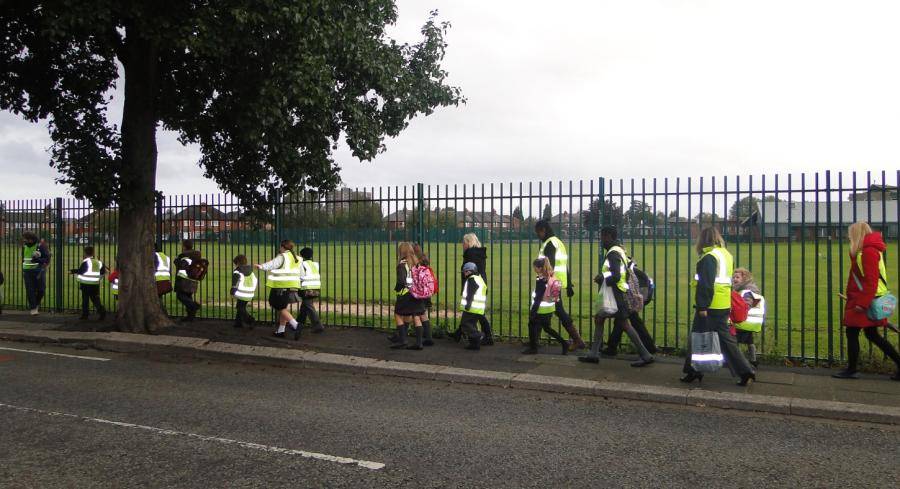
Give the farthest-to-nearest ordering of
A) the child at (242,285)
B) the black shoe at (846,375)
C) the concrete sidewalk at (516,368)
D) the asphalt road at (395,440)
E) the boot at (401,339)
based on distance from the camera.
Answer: the child at (242,285)
the boot at (401,339)
the black shoe at (846,375)
the concrete sidewalk at (516,368)
the asphalt road at (395,440)

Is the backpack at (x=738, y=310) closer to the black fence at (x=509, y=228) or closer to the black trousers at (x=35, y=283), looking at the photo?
the black fence at (x=509, y=228)

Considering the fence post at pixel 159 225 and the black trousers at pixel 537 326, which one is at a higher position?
the fence post at pixel 159 225

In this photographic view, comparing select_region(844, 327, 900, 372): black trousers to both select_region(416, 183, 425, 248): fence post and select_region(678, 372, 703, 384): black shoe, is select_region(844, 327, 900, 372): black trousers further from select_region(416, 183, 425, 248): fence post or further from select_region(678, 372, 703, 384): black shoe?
select_region(416, 183, 425, 248): fence post

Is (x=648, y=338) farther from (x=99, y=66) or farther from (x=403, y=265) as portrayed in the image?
(x=99, y=66)

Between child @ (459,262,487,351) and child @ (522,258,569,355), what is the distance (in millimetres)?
727

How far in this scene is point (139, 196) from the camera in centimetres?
1044

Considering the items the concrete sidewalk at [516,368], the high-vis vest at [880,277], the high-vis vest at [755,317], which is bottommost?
the concrete sidewalk at [516,368]

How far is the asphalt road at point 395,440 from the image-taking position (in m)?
4.34

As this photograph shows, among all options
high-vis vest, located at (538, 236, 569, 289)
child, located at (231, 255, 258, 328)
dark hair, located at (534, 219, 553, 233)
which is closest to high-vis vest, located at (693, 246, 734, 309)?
high-vis vest, located at (538, 236, 569, 289)

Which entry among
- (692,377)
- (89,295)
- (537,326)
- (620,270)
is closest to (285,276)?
(537,326)

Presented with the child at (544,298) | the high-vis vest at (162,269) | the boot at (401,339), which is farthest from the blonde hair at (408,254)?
the high-vis vest at (162,269)

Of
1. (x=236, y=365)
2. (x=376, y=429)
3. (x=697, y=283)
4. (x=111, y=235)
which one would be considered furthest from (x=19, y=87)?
(x=697, y=283)

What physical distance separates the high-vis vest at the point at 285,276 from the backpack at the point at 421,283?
87.0 inches

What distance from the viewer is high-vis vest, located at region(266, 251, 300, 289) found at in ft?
33.3
